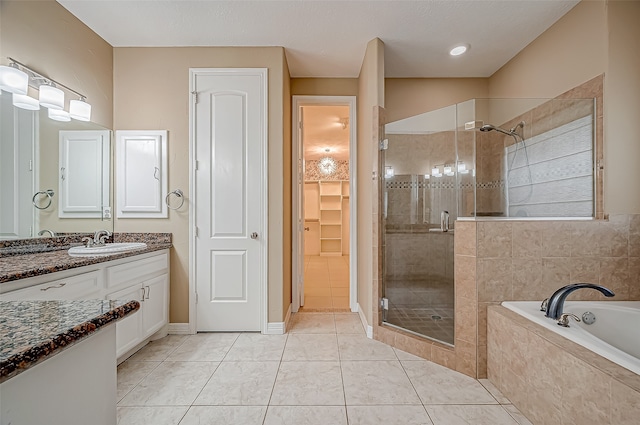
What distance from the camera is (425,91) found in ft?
10.9

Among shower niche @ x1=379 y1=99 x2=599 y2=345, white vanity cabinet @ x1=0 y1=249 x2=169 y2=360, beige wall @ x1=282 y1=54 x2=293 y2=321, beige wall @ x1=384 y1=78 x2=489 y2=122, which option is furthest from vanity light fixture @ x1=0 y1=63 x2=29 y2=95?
beige wall @ x1=384 y1=78 x2=489 y2=122

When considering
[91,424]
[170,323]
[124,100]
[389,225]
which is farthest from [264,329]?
[124,100]

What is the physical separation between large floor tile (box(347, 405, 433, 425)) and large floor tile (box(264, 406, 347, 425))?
7 cm

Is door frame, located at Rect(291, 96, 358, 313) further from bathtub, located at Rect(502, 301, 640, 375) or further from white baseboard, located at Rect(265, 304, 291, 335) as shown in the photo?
bathtub, located at Rect(502, 301, 640, 375)

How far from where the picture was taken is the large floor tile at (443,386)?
1.71m

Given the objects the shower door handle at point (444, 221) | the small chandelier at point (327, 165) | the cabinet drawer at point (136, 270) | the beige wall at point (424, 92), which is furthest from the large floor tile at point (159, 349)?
the small chandelier at point (327, 165)

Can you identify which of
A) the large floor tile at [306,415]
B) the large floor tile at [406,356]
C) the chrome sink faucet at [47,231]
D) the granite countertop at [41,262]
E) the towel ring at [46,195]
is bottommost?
the large floor tile at [306,415]

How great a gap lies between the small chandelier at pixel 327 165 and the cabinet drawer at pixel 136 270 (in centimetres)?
498

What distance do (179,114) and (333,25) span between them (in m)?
1.64

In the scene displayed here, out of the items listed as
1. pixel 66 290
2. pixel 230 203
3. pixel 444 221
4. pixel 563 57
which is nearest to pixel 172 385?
pixel 66 290

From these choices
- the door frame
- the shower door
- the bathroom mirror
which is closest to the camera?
the bathroom mirror

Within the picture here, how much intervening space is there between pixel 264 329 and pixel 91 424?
6.94 feet

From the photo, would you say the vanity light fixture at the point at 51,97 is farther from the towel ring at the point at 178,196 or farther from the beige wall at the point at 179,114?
the towel ring at the point at 178,196

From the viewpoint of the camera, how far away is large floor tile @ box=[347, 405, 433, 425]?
5.06 ft
